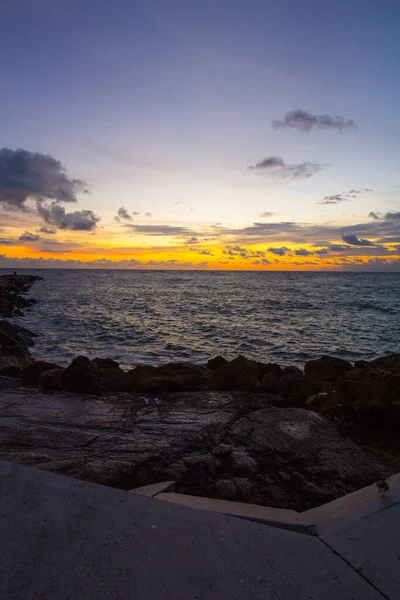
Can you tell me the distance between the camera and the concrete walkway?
7.54ft

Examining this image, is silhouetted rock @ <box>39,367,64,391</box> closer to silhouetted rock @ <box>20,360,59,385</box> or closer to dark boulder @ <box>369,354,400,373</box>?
silhouetted rock @ <box>20,360,59,385</box>

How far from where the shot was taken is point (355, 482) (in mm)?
4277

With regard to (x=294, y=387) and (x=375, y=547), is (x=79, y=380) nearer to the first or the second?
(x=294, y=387)

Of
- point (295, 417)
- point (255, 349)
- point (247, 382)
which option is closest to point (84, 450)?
point (295, 417)

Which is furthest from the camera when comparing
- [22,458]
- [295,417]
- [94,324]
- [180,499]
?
[94,324]

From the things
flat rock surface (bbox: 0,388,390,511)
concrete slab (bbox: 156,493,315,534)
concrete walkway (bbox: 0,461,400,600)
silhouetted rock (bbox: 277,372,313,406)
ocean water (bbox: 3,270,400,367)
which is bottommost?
ocean water (bbox: 3,270,400,367)

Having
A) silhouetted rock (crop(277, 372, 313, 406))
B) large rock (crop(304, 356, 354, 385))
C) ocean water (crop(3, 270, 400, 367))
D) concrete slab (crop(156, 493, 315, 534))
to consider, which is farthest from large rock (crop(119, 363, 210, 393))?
ocean water (crop(3, 270, 400, 367))

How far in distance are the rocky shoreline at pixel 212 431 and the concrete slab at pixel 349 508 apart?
13.3 inches

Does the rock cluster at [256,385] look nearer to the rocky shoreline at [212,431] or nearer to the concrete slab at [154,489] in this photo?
the rocky shoreline at [212,431]

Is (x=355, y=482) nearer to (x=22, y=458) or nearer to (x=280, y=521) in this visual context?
(x=280, y=521)

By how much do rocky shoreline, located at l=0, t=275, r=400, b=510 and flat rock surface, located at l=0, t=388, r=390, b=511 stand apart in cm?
1

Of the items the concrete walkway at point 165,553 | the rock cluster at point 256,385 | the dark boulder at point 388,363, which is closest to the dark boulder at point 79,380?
the rock cluster at point 256,385

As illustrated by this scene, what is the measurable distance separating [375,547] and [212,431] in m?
2.79

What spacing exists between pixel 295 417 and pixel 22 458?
142 inches
